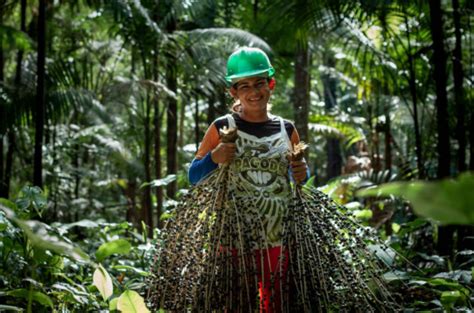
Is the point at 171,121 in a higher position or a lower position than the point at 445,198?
higher

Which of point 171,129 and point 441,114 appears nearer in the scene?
point 441,114

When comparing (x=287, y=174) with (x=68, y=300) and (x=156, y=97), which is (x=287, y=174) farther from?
(x=156, y=97)

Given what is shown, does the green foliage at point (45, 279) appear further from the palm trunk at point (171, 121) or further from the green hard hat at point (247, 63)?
the palm trunk at point (171, 121)

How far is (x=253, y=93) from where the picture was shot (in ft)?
8.04

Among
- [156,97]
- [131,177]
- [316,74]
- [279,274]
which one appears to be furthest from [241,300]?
[316,74]

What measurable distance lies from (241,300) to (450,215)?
1.55m

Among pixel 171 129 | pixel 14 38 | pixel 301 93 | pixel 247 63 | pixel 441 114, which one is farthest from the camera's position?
pixel 171 129

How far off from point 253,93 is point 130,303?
3.15ft

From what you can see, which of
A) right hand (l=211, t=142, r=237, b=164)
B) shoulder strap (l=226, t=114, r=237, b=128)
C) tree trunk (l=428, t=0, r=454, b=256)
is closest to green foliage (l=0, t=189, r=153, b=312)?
right hand (l=211, t=142, r=237, b=164)

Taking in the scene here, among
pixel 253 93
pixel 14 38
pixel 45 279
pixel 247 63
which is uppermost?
pixel 14 38

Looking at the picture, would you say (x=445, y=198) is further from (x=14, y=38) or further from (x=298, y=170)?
(x=14, y=38)

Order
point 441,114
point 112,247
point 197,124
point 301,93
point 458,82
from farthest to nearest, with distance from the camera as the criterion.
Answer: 1. point 197,124
2. point 301,93
3. point 458,82
4. point 441,114
5. point 112,247

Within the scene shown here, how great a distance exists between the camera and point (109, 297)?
231 cm

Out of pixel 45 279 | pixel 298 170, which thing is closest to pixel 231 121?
pixel 298 170
